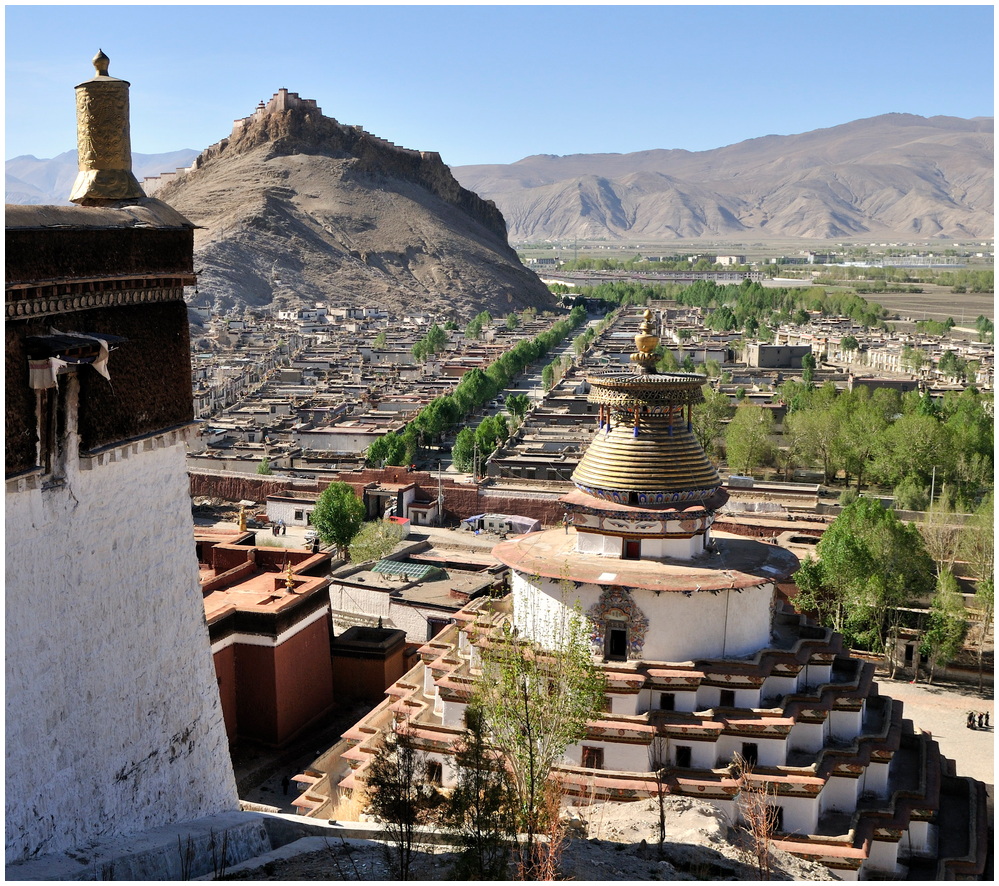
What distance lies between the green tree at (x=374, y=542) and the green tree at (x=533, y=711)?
800 inches

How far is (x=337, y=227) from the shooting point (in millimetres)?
143625

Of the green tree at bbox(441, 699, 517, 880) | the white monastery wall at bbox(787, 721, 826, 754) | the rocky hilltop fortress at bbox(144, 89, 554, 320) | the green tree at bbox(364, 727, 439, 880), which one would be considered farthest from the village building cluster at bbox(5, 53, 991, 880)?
A: the rocky hilltop fortress at bbox(144, 89, 554, 320)

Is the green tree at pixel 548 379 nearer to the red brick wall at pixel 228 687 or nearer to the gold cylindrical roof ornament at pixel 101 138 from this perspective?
the red brick wall at pixel 228 687

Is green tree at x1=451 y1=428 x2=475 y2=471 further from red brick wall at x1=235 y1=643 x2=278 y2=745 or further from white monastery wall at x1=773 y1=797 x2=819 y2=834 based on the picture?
white monastery wall at x1=773 y1=797 x2=819 y2=834

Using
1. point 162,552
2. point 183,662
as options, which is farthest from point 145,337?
point 183,662

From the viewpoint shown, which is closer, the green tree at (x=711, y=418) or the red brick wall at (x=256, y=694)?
the red brick wall at (x=256, y=694)

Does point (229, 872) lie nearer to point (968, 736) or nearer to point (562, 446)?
point (968, 736)

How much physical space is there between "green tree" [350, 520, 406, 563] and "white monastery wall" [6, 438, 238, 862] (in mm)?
19891

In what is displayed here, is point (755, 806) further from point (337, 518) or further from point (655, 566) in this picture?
point (337, 518)

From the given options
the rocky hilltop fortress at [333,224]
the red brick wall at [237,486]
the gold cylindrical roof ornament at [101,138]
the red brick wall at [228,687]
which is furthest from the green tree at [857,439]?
the rocky hilltop fortress at [333,224]

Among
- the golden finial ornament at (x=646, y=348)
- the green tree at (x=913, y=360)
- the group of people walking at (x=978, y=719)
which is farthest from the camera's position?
the green tree at (x=913, y=360)

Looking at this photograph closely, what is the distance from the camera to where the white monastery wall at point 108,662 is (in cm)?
957

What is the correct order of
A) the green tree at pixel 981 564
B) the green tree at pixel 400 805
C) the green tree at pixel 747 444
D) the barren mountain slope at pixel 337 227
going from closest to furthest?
the green tree at pixel 400 805
the green tree at pixel 981 564
the green tree at pixel 747 444
the barren mountain slope at pixel 337 227

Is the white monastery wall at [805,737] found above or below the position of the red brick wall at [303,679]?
above
